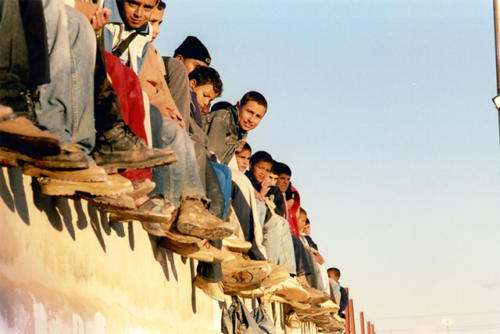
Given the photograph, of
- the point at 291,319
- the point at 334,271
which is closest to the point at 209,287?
the point at 291,319

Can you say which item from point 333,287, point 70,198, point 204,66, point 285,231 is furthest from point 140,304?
point 333,287

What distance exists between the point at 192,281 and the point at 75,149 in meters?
5.61

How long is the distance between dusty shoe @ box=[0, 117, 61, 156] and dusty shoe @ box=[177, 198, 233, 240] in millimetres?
3082

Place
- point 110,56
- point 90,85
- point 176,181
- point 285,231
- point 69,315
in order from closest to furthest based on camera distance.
A: point 90,85
point 69,315
point 110,56
point 176,181
point 285,231

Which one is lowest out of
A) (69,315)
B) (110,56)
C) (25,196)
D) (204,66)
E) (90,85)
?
(69,315)

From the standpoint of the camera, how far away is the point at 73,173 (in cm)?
553

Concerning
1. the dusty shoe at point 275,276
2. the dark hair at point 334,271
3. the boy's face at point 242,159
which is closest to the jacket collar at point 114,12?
the boy's face at point 242,159

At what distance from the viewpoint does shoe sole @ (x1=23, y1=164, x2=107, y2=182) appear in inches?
214

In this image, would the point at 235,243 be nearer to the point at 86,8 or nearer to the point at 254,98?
the point at 254,98

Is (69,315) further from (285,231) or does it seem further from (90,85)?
(285,231)

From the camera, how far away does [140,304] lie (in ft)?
27.5

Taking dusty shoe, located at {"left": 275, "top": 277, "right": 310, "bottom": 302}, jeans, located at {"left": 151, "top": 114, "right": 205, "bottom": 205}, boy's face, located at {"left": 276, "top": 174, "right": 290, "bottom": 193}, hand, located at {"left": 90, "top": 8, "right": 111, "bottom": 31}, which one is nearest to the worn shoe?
jeans, located at {"left": 151, "top": 114, "right": 205, "bottom": 205}

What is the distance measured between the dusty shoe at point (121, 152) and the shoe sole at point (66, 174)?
625 mm

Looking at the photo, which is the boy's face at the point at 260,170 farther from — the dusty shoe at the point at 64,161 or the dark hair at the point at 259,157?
the dusty shoe at the point at 64,161
